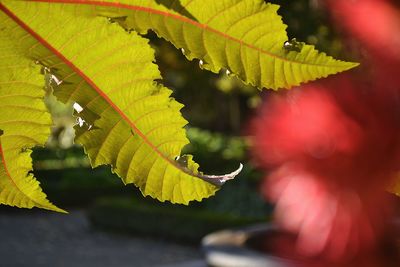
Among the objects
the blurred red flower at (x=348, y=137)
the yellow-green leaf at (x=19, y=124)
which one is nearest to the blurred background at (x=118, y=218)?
the blurred red flower at (x=348, y=137)

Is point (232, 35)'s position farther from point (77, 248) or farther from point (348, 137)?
point (77, 248)

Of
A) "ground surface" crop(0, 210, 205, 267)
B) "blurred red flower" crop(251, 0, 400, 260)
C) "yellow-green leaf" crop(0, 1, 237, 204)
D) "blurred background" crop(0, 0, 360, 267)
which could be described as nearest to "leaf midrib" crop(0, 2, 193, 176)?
"yellow-green leaf" crop(0, 1, 237, 204)

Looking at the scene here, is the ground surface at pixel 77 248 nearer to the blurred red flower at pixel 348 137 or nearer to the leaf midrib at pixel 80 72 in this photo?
the blurred red flower at pixel 348 137

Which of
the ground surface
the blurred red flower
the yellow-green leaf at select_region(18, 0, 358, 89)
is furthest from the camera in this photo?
the ground surface

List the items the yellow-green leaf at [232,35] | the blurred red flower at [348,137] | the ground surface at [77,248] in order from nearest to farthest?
the yellow-green leaf at [232,35] → the blurred red flower at [348,137] → the ground surface at [77,248]

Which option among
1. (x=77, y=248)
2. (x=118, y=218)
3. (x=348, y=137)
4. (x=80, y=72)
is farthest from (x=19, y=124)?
(x=118, y=218)

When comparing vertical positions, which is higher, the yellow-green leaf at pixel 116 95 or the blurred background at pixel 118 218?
the yellow-green leaf at pixel 116 95

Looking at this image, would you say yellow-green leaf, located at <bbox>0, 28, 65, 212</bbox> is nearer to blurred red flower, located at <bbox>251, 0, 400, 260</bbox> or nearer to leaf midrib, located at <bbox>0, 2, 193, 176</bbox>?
leaf midrib, located at <bbox>0, 2, 193, 176</bbox>
